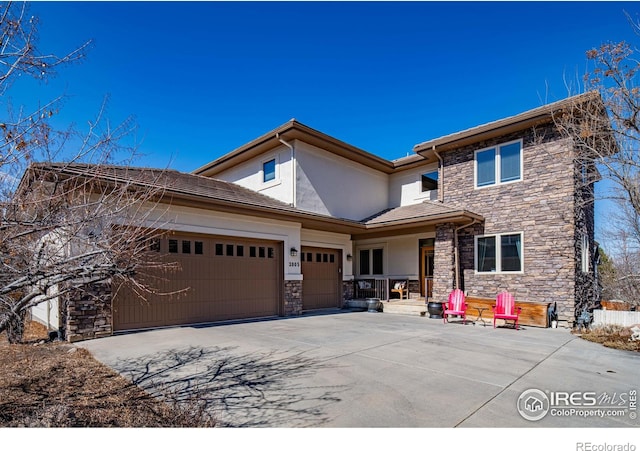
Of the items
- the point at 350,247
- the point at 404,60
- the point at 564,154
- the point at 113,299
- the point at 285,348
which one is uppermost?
the point at 404,60

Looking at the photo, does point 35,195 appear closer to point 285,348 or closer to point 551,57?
point 285,348

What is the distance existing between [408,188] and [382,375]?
38.9 feet

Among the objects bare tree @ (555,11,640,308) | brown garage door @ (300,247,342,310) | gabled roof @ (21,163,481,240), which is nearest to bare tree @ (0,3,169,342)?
gabled roof @ (21,163,481,240)

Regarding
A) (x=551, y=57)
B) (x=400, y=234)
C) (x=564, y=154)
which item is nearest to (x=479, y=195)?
(x=564, y=154)

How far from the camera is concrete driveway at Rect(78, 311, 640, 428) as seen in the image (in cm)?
382

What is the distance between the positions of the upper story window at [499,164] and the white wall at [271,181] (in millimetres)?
6789

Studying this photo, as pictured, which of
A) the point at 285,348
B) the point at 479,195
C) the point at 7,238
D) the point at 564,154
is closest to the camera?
the point at 7,238

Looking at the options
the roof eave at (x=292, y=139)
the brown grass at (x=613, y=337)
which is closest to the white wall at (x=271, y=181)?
Answer: the roof eave at (x=292, y=139)

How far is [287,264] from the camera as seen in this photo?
11977 millimetres

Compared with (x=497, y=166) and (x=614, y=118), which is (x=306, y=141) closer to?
(x=497, y=166)

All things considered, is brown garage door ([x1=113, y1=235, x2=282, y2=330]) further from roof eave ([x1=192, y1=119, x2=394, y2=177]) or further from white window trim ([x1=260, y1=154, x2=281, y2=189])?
roof eave ([x1=192, y1=119, x2=394, y2=177])

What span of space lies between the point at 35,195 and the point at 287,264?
8.63m

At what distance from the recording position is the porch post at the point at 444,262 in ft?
40.4

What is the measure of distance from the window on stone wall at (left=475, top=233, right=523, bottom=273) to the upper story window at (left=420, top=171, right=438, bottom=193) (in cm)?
339
